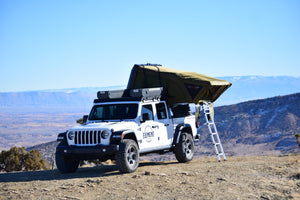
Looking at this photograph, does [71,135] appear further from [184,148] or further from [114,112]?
[184,148]

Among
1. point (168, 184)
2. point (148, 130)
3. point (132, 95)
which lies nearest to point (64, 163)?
point (148, 130)

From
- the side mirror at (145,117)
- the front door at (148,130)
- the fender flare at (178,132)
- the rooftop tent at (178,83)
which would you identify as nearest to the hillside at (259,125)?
the rooftop tent at (178,83)

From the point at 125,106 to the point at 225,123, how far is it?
84.0m

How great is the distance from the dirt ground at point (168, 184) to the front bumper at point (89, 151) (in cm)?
59

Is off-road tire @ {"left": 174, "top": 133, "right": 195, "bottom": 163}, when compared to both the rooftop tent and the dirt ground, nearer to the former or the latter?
the rooftop tent

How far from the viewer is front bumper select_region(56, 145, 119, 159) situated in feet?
39.3

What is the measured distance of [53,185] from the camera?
10.8 meters

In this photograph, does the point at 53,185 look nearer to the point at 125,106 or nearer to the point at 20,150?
the point at 125,106

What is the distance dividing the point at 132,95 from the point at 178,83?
7.95ft

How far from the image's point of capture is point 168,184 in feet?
34.5

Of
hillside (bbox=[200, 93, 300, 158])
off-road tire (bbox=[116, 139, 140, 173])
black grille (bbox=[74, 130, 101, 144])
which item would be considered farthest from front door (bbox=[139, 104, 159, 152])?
hillside (bbox=[200, 93, 300, 158])

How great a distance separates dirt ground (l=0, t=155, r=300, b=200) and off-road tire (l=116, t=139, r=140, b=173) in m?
0.27

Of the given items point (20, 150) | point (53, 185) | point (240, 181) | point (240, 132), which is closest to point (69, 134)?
point (53, 185)

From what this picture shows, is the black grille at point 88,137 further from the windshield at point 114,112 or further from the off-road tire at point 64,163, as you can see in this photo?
the windshield at point 114,112
